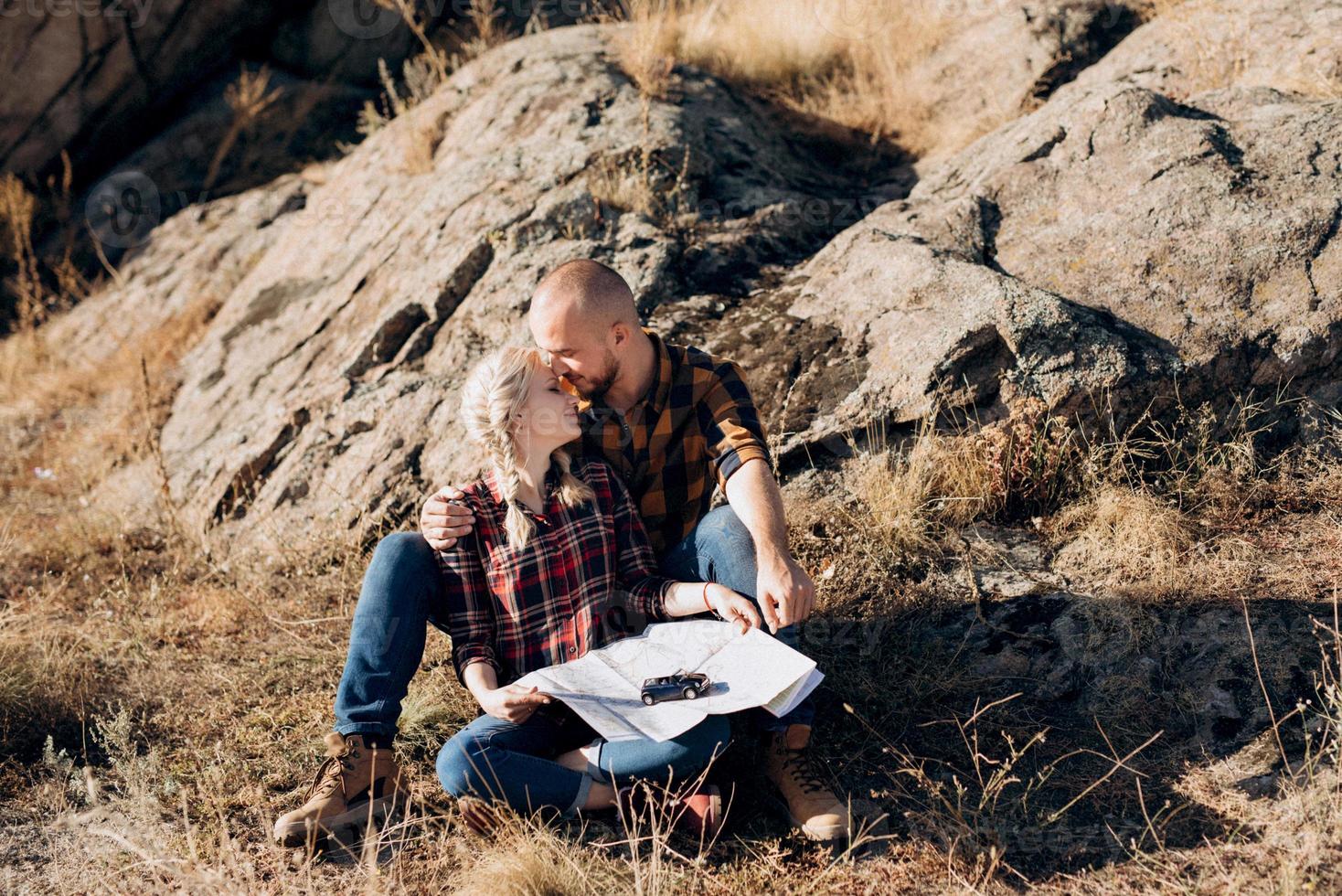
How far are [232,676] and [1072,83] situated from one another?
5.41 metres

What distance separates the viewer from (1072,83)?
19.8ft

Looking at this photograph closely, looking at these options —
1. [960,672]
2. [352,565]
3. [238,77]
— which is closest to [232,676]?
[352,565]

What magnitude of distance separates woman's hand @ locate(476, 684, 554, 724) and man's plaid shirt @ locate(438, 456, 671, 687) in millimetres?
182

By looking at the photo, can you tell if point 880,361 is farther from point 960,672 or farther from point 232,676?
point 232,676

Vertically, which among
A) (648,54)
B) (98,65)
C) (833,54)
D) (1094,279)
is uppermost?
(98,65)

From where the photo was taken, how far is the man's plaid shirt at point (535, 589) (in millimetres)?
3133

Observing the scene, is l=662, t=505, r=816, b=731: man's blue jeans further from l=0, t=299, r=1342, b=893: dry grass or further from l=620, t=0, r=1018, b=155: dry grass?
l=620, t=0, r=1018, b=155: dry grass

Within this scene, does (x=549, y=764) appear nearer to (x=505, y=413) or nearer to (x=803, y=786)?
(x=803, y=786)

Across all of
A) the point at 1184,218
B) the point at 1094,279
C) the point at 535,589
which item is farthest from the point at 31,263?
the point at 1184,218

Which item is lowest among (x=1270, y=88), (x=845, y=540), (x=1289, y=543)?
(x=1289, y=543)

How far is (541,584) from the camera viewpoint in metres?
3.15

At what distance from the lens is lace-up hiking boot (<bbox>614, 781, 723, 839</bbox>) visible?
2.81 metres

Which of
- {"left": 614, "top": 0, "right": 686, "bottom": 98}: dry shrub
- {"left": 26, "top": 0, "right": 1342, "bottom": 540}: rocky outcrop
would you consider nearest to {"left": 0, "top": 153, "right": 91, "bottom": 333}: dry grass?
{"left": 26, "top": 0, "right": 1342, "bottom": 540}: rocky outcrop

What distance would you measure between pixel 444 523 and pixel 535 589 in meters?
0.34
